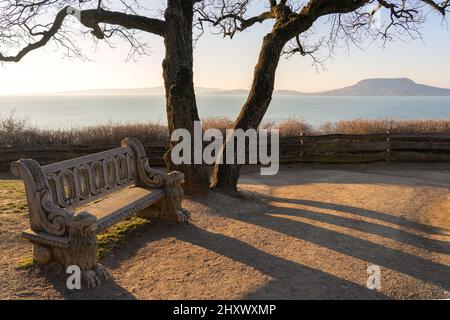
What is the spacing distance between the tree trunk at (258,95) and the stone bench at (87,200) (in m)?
2.17

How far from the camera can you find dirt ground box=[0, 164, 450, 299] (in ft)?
13.2

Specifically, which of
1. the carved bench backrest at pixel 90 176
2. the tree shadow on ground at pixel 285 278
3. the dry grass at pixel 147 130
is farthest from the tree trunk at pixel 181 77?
the dry grass at pixel 147 130

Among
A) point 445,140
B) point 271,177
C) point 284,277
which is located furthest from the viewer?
point 445,140

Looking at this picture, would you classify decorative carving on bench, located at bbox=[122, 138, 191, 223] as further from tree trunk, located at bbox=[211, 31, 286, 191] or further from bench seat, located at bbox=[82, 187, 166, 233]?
tree trunk, located at bbox=[211, 31, 286, 191]

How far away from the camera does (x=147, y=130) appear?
1542cm

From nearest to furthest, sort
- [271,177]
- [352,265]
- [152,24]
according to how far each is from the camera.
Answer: [352,265] → [152,24] → [271,177]

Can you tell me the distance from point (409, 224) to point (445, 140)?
24.6ft

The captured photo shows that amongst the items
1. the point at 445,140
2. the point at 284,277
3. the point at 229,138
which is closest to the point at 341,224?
the point at 284,277

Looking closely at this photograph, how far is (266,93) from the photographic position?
321 inches

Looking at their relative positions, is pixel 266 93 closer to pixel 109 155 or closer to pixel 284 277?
pixel 109 155

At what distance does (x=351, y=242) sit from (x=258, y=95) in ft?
12.7

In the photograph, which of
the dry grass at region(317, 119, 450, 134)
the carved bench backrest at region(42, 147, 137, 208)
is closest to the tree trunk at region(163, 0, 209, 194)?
the carved bench backrest at region(42, 147, 137, 208)

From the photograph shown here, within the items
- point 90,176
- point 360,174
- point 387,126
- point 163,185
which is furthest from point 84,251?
point 387,126

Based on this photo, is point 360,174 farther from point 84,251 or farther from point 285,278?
point 84,251
